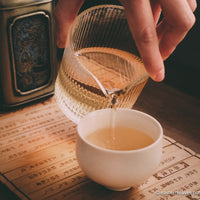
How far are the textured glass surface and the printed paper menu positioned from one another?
88 millimetres

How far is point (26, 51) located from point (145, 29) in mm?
362

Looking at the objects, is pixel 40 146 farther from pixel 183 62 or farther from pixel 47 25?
pixel 183 62

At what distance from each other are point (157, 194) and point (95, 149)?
15cm

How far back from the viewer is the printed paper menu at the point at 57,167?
55cm

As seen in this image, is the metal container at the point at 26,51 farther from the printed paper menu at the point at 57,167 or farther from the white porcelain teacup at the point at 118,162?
the white porcelain teacup at the point at 118,162

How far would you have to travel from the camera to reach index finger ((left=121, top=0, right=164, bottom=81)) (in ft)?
1.55

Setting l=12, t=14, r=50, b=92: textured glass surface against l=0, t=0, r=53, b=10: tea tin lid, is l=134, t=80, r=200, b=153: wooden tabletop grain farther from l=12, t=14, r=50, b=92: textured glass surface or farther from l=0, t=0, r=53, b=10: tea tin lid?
l=0, t=0, r=53, b=10: tea tin lid

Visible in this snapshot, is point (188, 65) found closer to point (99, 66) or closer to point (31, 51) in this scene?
point (99, 66)

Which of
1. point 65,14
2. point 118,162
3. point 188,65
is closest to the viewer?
point 118,162

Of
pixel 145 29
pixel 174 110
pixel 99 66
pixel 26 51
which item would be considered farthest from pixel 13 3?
pixel 174 110

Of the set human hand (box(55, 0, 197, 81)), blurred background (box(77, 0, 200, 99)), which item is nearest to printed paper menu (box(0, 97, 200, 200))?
human hand (box(55, 0, 197, 81))

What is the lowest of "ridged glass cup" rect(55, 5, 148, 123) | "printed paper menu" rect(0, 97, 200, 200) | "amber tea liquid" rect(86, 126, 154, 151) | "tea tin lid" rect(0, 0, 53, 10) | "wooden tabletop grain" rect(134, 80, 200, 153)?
"wooden tabletop grain" rect(134, 80, 200, 153)

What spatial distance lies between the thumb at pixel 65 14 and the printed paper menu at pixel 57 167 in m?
0.21

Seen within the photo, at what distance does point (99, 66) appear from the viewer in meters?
0.78
